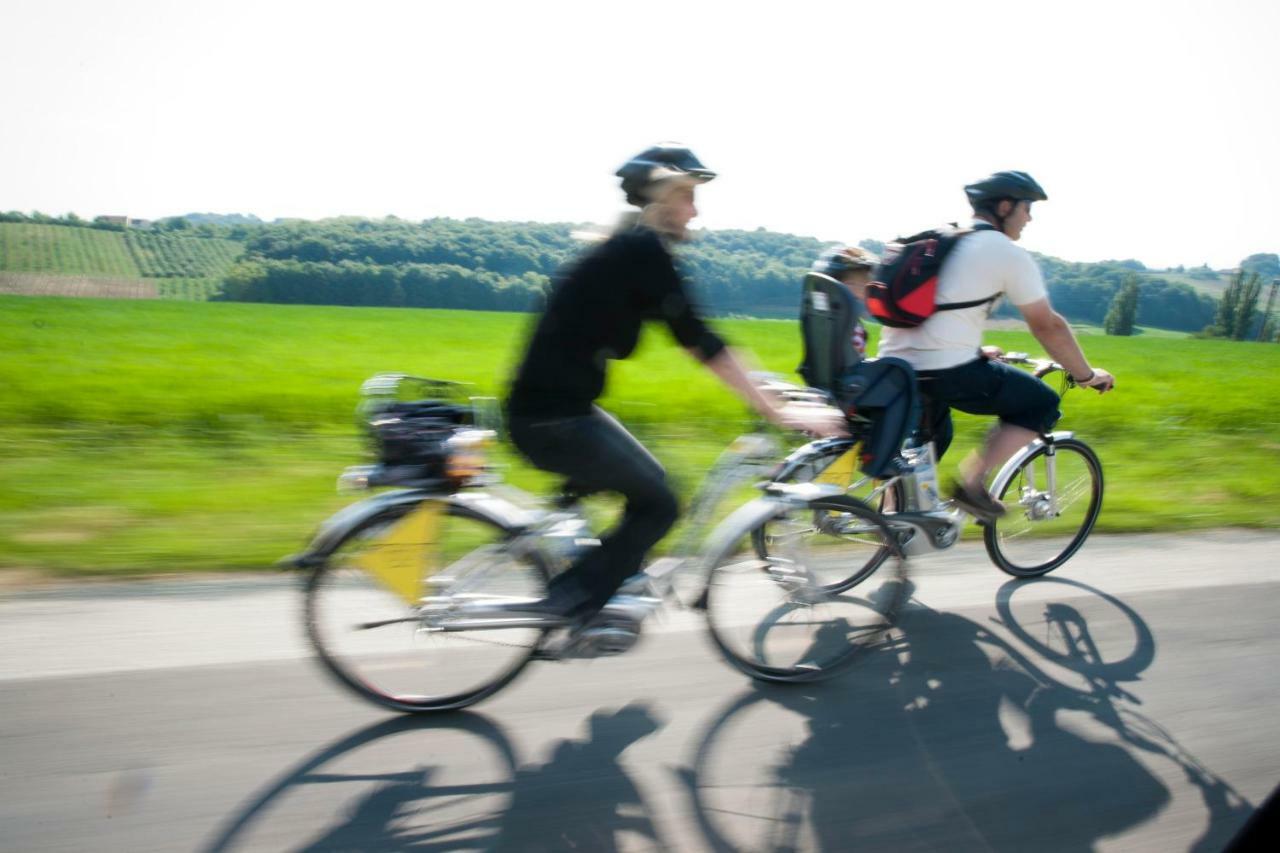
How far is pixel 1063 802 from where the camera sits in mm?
2971

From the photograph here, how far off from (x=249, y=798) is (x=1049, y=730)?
2.69 meters

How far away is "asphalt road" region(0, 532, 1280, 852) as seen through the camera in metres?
2.73

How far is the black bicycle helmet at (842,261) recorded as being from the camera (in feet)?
14.0

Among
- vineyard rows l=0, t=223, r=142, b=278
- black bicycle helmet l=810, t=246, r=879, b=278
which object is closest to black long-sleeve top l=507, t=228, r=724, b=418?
black bicycle helmet l=810, t=246, r=879, b=278

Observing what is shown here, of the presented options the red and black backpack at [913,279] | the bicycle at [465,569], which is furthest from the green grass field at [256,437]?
the red and black backpack at [913,279]

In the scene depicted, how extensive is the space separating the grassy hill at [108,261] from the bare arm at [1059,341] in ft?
80.1

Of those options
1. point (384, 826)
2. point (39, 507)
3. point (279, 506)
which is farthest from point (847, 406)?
point (39, 507)

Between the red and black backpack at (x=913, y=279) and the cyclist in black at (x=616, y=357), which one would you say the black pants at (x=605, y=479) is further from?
the red and black backpack at (x=913, y=279)

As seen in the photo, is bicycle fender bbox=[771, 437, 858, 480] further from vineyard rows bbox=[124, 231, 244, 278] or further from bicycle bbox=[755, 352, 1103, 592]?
vineyard rows bbox=[124, 231, 244, 278]

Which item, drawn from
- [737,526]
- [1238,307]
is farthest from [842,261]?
[1238,307]

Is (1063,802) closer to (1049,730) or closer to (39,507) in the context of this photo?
(1049,730)

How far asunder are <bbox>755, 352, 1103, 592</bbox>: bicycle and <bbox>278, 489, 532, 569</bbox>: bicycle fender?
1.13 meters

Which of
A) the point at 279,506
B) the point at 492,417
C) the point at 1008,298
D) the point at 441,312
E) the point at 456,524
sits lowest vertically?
the point at 441,312

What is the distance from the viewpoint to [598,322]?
3.07 metres
